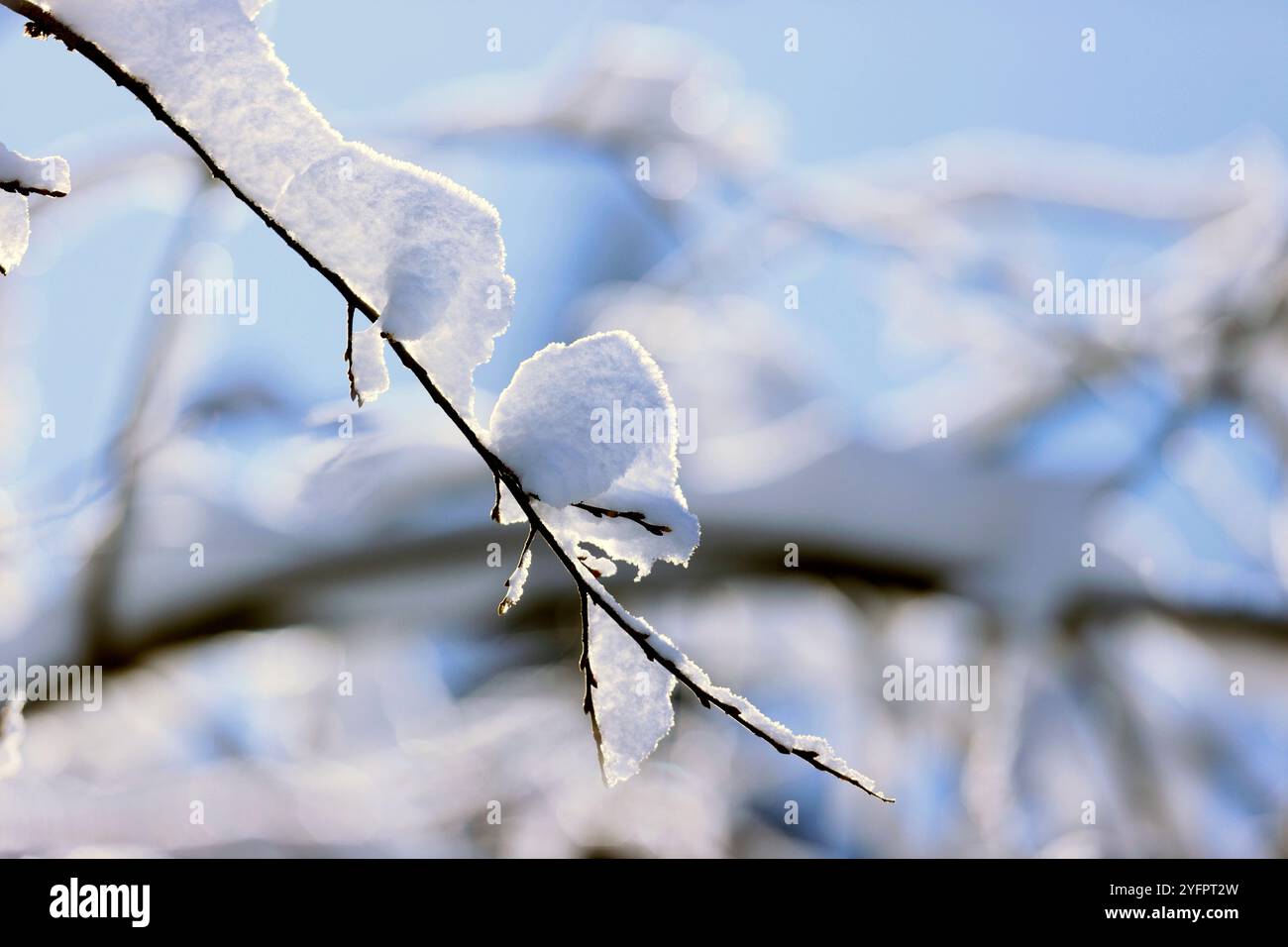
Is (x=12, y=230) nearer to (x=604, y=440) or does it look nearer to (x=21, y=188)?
(x=21, y=188)

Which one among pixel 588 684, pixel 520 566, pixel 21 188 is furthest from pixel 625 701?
pixel 21 188

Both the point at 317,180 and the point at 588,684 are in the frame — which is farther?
the point at 588,684

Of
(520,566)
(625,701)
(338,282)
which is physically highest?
(338,282)

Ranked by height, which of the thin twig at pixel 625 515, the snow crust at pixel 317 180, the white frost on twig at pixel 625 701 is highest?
the snow crust at pixel 317 180

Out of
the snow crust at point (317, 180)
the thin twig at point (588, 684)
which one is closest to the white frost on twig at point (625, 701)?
the thin twig at point (588, 684)

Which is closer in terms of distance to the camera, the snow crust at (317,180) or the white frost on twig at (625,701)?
the snow crust at (317,180)

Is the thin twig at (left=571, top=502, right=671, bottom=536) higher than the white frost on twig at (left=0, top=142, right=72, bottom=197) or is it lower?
lower

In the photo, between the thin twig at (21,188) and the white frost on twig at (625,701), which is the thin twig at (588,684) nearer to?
the white frost on twig at (625,701)

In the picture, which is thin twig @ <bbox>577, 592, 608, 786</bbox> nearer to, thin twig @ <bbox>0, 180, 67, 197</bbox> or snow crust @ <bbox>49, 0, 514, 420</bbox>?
snow crust @ <bbox>49, 0, 514, 420</bbox>

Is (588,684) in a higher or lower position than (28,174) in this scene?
lower

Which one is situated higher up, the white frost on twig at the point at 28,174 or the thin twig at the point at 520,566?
the white frost on twig at the point at 28,174

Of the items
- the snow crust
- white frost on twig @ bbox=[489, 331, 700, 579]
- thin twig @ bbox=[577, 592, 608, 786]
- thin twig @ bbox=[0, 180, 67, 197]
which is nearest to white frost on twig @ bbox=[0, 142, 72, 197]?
thin twig @ bbox=[0, 180, 67, 197]
